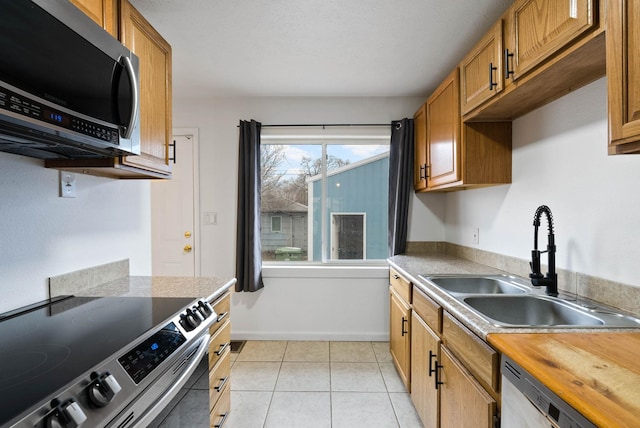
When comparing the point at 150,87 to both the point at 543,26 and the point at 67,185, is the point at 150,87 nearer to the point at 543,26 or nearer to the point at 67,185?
the point at 67,185

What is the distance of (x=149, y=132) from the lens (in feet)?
5.22

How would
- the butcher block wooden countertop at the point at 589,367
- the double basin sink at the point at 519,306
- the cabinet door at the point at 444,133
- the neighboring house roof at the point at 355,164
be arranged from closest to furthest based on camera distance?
the butcher block wooden countertop at the point at 589,367 < the double basin sink at the point at 519,306 < the cabinet door at the point at 444,133 < the neighboring house roof at the point at 355,164

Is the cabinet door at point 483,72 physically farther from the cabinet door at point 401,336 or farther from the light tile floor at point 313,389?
the light tile floor at point 313,389

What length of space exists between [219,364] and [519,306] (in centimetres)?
156

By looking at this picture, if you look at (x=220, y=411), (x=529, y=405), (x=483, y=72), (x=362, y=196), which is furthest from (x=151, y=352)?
(x=362, y=196)

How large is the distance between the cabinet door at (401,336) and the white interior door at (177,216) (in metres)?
1.99

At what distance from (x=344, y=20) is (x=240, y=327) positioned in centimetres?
280

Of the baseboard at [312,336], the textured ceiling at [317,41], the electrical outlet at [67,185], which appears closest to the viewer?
the electrical outlet at [67,185]

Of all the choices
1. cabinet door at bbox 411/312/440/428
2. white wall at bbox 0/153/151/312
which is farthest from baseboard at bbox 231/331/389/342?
white wall at bbox 0/153/151/312

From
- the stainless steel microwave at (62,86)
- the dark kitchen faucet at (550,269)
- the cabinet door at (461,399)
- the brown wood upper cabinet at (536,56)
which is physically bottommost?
the cabinet door at (461,399)

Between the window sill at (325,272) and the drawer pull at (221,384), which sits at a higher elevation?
the window sill at (325,272)

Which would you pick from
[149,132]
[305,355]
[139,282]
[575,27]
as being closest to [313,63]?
[149,132]

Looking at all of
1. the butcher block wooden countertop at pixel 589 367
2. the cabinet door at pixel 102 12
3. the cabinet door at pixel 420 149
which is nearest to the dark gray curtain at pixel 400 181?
the cabinet door at pixel 420 149

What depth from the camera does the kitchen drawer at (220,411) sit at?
1.56 meters
